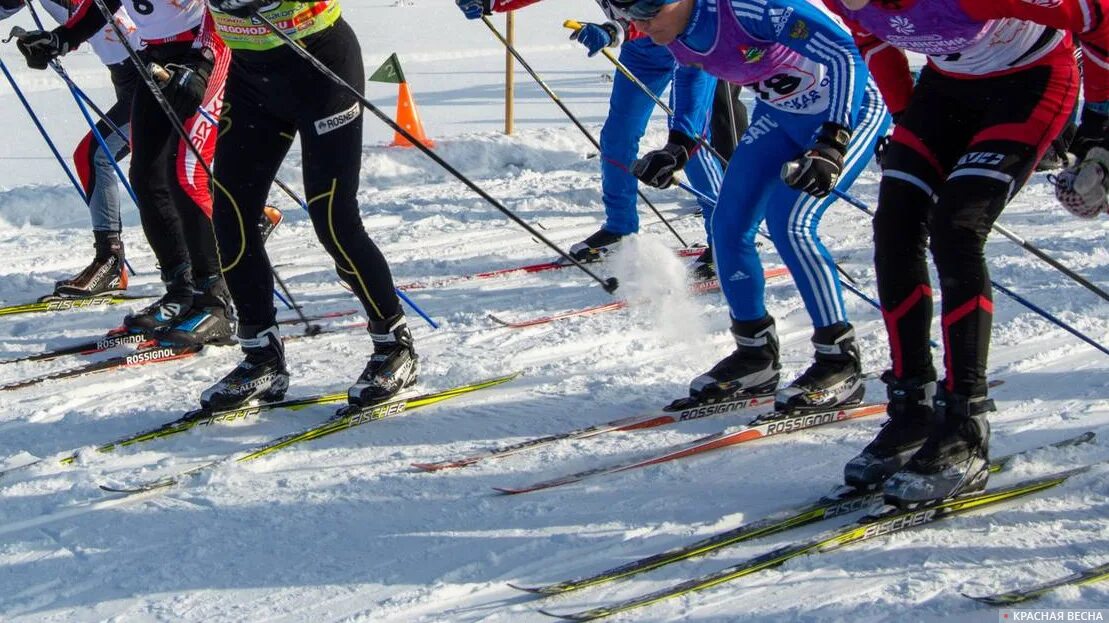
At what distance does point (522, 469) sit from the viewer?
148 inches

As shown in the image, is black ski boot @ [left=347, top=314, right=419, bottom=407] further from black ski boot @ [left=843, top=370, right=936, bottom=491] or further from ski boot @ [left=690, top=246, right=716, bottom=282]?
ski boot @ [left=690, top=246, right=716, bottom=282]

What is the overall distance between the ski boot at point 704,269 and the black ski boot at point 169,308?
99.5 inches

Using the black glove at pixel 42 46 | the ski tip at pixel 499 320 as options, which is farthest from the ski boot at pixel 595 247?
the black glove at pixel 42 46

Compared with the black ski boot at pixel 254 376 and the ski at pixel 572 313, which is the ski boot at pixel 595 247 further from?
the black ski boot at pixel 254 376

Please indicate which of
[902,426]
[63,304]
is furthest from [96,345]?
[902,426]

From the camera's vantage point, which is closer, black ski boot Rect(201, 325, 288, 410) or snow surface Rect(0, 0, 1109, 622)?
snow surface Rect(0, 0, 1109, 622)

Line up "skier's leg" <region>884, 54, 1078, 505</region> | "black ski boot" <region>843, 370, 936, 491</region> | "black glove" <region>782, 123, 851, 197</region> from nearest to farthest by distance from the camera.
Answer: "skier's leg" <region>884, 54, 1078, 505</region> < "black ski boot" <region>843, 370, 936, 491</region> < "black glove" <region>782, 123, 851, 197</region>

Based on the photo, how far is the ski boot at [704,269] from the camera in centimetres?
607

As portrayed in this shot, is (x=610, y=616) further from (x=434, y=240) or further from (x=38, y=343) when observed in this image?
(x=434, y=240)

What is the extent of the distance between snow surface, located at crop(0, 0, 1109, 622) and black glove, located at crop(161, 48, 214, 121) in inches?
43.2

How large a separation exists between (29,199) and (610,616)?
22.3 feet

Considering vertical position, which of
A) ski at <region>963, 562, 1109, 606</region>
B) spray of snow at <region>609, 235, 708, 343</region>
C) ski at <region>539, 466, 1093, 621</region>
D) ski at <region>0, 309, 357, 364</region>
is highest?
ski at <region>963, 562, 1109, 606</region>

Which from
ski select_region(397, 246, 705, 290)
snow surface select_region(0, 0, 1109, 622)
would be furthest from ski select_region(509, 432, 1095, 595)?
ski select_region(397, 246, 705, 290)

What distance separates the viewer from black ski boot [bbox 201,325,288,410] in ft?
14.3
